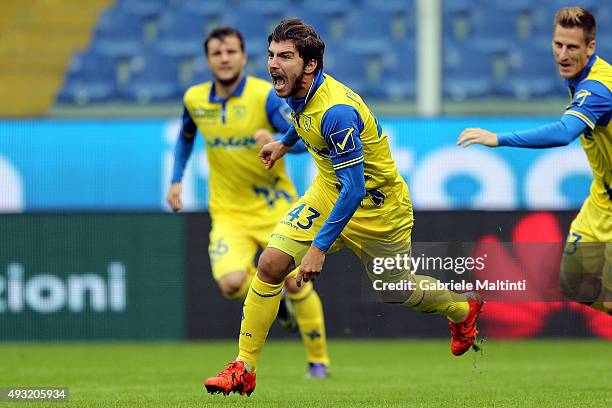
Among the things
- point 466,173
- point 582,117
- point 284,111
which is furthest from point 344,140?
point 466,173

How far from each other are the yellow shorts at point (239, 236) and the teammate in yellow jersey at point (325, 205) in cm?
193

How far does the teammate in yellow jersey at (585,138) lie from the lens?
652cm

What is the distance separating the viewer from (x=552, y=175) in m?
12.7

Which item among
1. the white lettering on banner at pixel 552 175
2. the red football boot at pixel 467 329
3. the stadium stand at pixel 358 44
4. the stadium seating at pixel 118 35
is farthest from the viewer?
the stadium seating at pixel 118 35

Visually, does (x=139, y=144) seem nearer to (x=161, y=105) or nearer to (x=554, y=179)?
(x=161, y=105)

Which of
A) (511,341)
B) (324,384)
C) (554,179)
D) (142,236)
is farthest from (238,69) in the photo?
(554,179)

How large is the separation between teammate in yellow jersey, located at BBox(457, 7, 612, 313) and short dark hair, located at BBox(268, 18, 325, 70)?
2.82ft

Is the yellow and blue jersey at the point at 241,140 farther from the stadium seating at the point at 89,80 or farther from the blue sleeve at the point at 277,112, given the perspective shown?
the stadium seating at the point at 89,80


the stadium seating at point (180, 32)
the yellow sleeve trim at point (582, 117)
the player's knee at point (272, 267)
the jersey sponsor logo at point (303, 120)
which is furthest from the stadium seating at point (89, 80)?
the yellow sleeve trim at point (582, 117)

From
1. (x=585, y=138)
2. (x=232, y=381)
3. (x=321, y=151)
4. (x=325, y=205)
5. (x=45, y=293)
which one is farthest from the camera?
(x=45, y=293)

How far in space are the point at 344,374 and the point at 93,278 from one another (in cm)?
349

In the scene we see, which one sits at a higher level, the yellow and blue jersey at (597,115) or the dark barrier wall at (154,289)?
the yellow and blue jersey at (597,115)

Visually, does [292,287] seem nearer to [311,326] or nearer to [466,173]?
[311,326]

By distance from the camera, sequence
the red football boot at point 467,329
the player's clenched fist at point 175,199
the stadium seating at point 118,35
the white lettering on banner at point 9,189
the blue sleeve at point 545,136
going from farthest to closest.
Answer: the stadium seating at point 118,35 → the white lettering on banner at point 9,189 → the player's clenched fist at point 175,199 → the red football boot at point 467,329 → the blue sleeve at point 545,136
